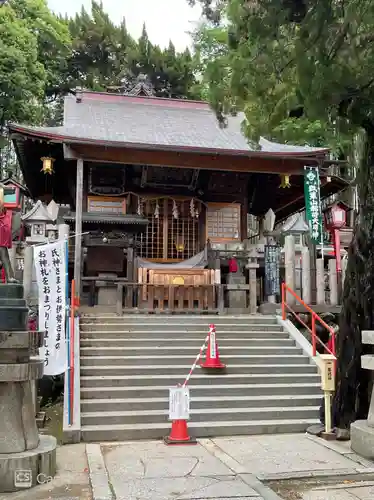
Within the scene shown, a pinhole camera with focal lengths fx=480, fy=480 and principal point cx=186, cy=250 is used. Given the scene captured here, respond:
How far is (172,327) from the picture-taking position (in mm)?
10211

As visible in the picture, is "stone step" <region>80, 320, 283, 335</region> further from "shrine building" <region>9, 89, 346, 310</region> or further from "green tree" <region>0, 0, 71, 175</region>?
"green tree" <region>0, 0, 71, 175</region>

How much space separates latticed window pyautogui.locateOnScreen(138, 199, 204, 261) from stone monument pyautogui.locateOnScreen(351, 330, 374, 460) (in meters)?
10.4

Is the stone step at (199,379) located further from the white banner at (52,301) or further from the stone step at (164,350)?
the white banner at (52,301)

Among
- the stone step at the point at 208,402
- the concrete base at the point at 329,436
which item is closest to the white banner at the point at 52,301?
the stone step at the point at 208,402

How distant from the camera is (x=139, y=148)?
12.1 m

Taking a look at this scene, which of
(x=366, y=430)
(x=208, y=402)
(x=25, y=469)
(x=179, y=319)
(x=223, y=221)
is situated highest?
(x=223, y=221)

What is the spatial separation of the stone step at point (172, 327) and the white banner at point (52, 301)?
7.97ft

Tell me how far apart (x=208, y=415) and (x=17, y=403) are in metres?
3.37

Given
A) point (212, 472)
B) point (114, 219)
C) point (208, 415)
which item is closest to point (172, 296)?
point (114, 219)

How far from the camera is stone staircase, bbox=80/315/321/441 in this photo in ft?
24.0

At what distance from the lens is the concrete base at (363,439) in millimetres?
5539

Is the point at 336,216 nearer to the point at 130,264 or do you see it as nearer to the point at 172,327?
the point at 130,264

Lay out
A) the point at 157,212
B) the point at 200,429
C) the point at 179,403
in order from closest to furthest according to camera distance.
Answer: the point at 179,403, the point at 200,429, the point at 157,212

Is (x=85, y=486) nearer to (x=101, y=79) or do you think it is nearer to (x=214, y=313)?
(x=214, y=313)
